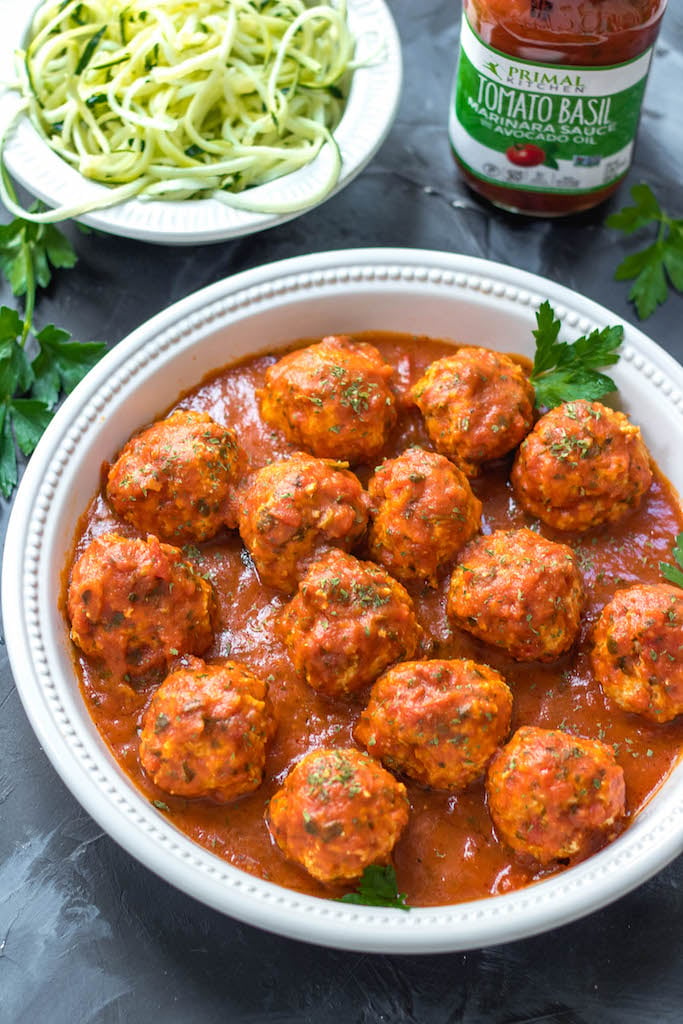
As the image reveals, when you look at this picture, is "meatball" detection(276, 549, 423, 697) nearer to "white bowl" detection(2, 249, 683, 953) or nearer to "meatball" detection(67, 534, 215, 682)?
"meatball" detection(67, 534, 215, 682)

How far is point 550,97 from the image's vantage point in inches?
198

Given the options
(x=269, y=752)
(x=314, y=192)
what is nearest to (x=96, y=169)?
(x=314, y=192)

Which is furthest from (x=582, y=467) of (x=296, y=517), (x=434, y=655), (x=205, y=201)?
(x=205, y=201)

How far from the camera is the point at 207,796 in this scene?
13.6 ft

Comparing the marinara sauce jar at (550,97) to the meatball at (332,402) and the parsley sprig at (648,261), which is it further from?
the meatball at (332,402)

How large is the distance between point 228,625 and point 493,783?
49.5 inches

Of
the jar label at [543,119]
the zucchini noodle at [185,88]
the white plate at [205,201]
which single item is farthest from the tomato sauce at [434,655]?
the jar label at [543,119]

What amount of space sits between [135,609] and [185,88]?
2798mm

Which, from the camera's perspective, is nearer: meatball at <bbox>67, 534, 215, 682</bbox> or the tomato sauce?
the tomato sauce

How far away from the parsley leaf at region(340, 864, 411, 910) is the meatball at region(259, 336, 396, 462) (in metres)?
1.75

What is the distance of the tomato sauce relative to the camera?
411 cm

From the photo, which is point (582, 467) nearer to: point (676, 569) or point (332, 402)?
point (676, 569)

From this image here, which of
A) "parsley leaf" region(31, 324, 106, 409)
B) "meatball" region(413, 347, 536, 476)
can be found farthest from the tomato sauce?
"parsley leaf" region(31, 324, 106, 409)

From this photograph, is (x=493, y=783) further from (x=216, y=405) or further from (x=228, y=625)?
(x=216, y=405)
